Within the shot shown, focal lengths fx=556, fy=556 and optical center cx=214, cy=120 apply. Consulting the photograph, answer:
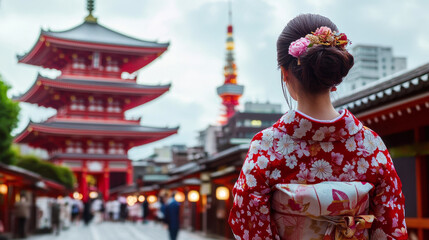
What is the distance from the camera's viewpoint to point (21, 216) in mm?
19031

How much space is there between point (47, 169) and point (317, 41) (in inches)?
1168

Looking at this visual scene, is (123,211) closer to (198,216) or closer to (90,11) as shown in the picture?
(198,216)

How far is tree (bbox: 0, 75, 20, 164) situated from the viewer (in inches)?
1070

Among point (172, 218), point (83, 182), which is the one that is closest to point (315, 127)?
point (172, 218)

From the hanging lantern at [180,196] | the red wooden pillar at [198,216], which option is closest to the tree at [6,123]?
the hanging lantern at [180,196]

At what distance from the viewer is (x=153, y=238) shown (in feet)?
67.4

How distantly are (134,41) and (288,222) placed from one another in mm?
37921

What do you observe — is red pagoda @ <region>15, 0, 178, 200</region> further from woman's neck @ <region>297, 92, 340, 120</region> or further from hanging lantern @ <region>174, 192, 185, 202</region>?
woman's neck @ <region>297, 92, 340, 120</region>

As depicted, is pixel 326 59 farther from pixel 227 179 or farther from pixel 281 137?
pixel 227 179

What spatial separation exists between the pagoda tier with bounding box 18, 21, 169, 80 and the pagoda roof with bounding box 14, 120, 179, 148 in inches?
147

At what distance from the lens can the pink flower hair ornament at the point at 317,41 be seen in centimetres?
230

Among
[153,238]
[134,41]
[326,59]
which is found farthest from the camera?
[134,41]

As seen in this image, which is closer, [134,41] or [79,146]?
[79,146]

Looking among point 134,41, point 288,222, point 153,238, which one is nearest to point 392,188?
point 288,222
